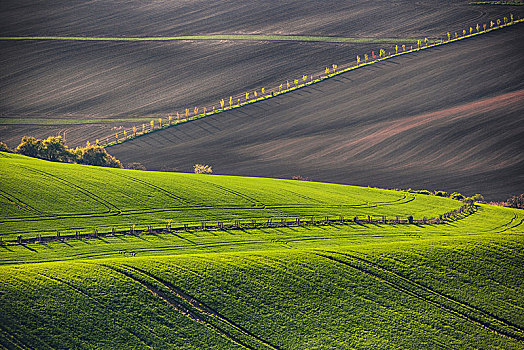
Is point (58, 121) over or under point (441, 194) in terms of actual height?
over

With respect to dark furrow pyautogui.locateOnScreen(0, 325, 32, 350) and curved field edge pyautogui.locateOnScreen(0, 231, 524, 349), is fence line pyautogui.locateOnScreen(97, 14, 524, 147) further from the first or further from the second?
dark furrow pyautogui.locateOnScreen(0, 325, 32, 350)

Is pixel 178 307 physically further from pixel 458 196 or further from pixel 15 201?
pixel 458 196

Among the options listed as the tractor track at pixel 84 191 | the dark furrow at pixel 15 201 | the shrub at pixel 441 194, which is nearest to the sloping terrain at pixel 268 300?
the dark furrow at pixel 15 201

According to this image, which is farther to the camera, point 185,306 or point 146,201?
point 146,201

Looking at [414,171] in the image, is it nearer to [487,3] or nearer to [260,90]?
[260,90]

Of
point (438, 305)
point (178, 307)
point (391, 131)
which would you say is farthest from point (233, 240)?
point (391, 131)

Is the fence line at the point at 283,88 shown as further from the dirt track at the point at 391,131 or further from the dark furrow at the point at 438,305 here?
the dark furrow at the point at 438,305
